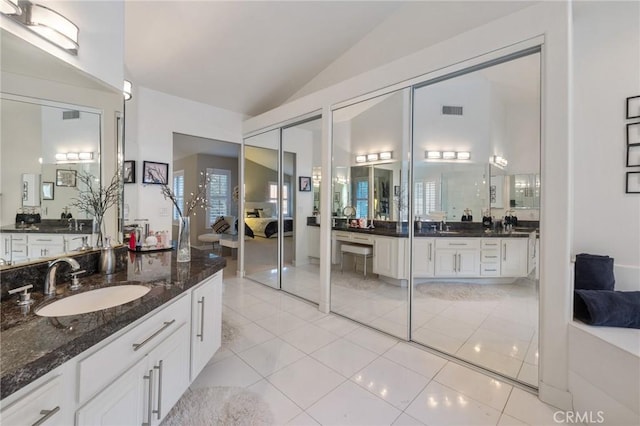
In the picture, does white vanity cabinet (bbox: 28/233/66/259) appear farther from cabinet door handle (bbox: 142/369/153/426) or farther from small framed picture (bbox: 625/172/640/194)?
small framed picture (bbox: 625/172/640/194)

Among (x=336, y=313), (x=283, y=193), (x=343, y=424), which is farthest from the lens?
(x=283, y=193)

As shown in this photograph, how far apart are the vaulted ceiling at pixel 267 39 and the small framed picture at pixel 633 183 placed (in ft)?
6.79

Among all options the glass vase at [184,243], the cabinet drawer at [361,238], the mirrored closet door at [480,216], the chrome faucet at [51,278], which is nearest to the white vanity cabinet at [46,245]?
the chrome faucet at [51,278]

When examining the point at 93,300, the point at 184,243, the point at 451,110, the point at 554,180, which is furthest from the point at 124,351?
the point at 451,110

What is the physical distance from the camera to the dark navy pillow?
1986mm

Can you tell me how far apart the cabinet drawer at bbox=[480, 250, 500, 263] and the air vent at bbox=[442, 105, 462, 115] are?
6.00 ft

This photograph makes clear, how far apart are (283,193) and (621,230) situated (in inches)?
153

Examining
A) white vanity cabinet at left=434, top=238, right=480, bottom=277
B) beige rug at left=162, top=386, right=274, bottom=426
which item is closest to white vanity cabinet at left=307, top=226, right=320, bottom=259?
white vanity cabinet at left=434, top=238, right=480, bottom=277

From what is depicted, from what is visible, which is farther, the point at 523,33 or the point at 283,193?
the point at 283,193

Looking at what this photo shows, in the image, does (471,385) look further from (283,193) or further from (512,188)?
(283,193)

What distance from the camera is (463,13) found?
3166 mm

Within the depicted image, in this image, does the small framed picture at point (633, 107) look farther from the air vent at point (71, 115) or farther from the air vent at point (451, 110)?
the air vent at point (71, 115)

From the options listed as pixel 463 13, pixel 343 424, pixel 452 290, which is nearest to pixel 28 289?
pixel 343 424

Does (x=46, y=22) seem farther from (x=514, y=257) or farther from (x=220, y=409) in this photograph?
(x=514, y=257)
